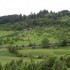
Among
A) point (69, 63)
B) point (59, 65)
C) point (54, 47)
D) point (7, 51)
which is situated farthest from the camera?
point (54, 47)

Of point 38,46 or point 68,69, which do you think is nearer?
point 68,69

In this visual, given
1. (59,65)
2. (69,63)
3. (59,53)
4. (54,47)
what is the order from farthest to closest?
1. (54,47)
2. (59,53)
3. (69,63)
4. (59,65)

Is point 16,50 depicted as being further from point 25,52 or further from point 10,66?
point 10,66

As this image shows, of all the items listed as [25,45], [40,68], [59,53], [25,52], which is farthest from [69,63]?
[25,45]

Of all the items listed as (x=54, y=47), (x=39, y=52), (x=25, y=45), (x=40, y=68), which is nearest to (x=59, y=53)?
(x=39, y=52)

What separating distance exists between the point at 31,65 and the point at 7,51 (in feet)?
146

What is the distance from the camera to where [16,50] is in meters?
115

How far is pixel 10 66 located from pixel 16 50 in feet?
138

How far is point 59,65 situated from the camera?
71.2 meters

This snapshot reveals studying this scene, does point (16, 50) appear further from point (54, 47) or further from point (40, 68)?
point (40, 68)

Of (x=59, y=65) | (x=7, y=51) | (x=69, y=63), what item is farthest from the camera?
(x=7, y=51)

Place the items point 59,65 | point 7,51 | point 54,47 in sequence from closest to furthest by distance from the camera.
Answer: point 59,65
point 7,51
point 54,47

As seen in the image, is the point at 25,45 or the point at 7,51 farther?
the point at 25,45

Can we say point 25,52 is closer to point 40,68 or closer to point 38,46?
point 38,46
